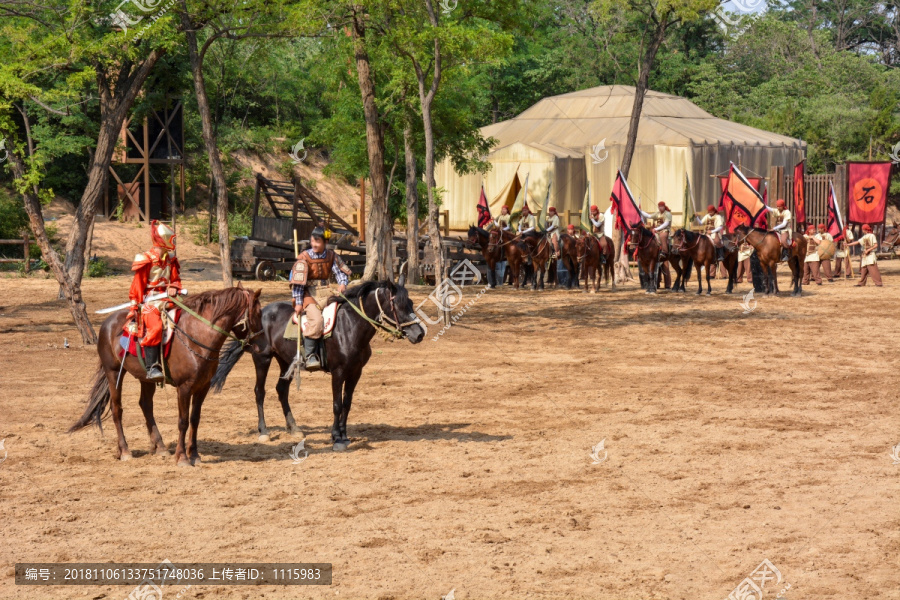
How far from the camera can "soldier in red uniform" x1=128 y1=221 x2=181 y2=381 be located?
411 inches

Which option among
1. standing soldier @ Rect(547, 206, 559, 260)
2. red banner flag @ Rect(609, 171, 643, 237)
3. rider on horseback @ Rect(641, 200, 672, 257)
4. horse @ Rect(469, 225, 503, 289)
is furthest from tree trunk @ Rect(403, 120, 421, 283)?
rider on horseback @ Rect(641, 200, 672, 257)

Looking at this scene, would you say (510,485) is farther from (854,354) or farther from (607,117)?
(607,117)

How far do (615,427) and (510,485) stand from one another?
294 cm

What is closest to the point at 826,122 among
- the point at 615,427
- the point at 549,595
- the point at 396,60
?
the point at 396,60

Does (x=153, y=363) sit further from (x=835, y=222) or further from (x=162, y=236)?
(x=835, y=222)

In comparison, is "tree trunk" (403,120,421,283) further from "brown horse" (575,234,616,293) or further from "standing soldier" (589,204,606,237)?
"standing soldier" (589,204,606,237)

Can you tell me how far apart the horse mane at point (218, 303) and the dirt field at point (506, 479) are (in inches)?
62.2

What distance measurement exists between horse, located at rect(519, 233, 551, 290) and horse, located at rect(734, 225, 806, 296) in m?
5.34

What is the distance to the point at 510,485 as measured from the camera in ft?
32.9

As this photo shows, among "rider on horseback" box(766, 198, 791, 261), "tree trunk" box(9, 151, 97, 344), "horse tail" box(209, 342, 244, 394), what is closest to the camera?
"horse tail" box(209, 342, 244, 394)

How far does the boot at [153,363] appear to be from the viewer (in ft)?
34.3

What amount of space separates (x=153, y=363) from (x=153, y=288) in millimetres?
764

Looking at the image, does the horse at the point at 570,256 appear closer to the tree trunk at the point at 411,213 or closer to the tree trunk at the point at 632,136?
the tree trunk at the point at 632,136

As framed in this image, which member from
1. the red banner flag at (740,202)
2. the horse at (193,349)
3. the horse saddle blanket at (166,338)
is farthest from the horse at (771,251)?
the horse saddle blanket at (166,338)
